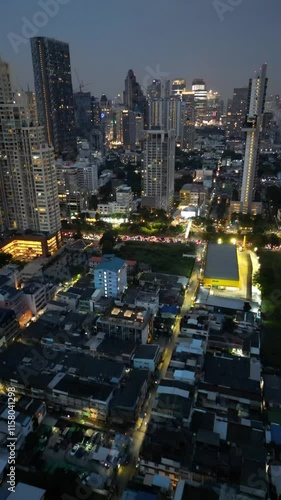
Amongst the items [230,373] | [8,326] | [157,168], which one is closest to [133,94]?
[157,168]

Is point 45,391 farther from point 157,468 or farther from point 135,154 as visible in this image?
point 135,154

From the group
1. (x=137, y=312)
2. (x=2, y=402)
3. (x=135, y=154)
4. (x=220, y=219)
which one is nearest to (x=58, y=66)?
(x=135, y=154)

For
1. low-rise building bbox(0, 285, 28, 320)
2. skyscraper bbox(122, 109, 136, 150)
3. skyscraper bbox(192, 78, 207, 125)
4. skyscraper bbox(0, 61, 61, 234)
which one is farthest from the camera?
skyscraper bbox(192, 78, 207, 125)

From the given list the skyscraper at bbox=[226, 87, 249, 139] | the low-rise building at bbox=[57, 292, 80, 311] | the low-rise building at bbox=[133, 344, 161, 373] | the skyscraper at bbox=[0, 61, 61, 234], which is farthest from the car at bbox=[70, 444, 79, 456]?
the skyscraper at bbox=[226, 87, 249, 139]

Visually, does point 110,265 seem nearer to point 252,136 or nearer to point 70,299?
point 70,299

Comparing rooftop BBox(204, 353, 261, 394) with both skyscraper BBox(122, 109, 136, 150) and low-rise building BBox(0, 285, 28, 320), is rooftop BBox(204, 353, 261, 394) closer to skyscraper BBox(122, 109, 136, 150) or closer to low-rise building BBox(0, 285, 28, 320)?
low-rise building BBox(0, 285, 28, 320)

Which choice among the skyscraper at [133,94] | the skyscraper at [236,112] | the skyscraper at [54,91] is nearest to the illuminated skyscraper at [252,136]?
the skyscraper at [54,91]
